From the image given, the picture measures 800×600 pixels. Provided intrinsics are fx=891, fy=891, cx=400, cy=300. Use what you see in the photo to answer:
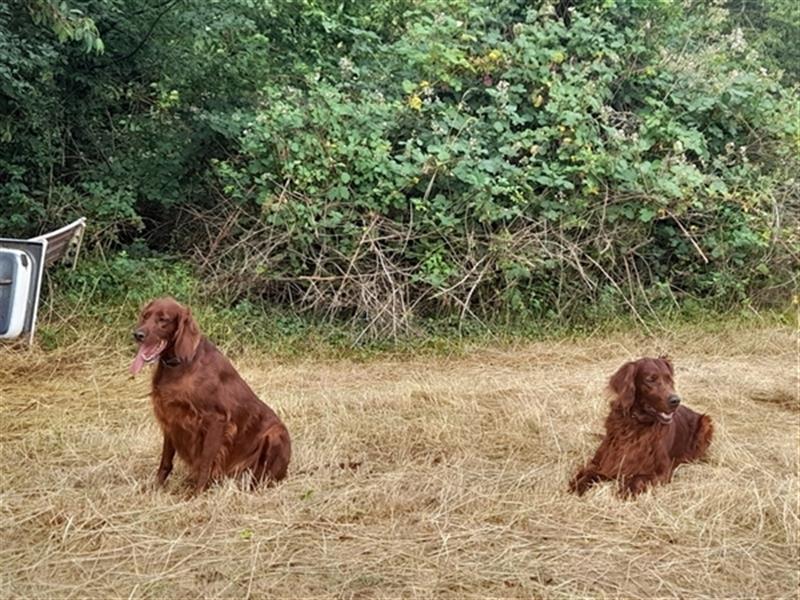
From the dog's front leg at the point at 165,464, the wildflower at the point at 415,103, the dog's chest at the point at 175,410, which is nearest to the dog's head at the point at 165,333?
the dog's chest at the point at 175,410

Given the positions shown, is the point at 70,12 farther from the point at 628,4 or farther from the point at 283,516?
the point at 628,4

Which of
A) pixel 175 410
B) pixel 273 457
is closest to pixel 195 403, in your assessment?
pixel 175 410

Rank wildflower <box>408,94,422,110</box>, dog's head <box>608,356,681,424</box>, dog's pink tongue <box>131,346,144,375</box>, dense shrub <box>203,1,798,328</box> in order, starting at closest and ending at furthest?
dog's pink tongue <box>131,346,144,375</box>
dog's head <box>608,356,681,424</box>
dense shrub <box>203,1,798,328</box>
wildflower <box>408,94,422,110</box>

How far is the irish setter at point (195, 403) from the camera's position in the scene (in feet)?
11.5

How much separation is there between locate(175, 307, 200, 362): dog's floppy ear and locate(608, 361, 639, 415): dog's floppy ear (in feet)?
5.70

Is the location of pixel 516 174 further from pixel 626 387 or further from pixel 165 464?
pixel 165 464

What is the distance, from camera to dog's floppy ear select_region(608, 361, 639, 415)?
12.0 ft

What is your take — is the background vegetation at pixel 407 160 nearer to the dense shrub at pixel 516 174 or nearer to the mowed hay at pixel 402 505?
the dense shrub at pixel 516 174

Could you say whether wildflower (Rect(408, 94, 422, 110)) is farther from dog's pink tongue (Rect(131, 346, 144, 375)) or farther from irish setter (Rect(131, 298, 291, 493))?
dog's pink tongue (Rect(131, 346, 144, 375))

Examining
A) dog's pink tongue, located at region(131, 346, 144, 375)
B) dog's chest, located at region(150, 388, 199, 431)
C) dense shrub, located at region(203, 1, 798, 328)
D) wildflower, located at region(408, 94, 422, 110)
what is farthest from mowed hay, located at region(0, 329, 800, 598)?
wildflower, located at region(408, 94, 422, 110)

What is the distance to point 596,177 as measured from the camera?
717cm

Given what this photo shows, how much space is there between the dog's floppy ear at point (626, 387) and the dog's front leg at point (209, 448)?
163 centimetres

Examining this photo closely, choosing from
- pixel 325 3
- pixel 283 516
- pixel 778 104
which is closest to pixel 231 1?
pixel 325 3

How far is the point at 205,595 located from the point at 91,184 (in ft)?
19.0
